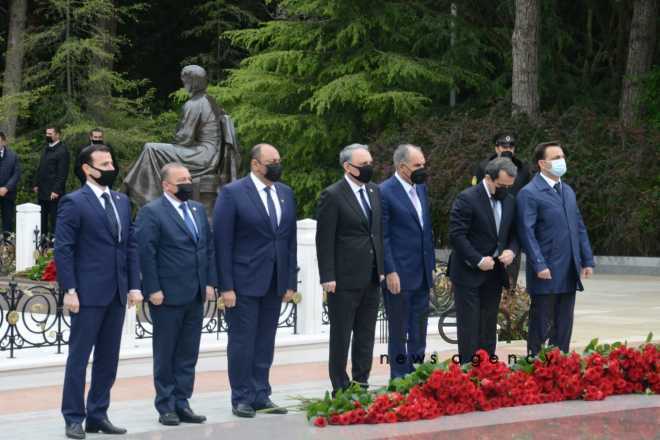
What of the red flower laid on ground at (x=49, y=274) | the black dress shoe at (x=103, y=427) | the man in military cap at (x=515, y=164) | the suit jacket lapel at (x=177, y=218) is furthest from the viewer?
the red flower laid on ground at (x=49, y=274)

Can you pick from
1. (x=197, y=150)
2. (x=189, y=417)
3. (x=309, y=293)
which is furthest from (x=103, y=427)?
(x=197, y=150)

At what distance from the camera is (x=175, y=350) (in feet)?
30.7

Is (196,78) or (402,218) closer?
(402,218)

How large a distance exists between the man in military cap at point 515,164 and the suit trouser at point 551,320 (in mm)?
2032

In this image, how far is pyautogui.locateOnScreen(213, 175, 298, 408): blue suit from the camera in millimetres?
9516

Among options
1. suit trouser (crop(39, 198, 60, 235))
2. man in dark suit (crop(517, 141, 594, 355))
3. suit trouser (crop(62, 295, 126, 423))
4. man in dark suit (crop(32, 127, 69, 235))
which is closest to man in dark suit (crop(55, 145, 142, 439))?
suit trouser (crop(62, 295, 126, 423))

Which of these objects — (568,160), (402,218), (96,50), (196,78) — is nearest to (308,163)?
(96,50)

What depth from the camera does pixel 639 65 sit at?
27.8 meters

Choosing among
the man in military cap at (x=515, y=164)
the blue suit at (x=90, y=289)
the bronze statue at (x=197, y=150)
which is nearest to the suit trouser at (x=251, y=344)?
the blue suit at (x=90, y=289)

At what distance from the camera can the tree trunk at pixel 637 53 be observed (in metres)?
27.3

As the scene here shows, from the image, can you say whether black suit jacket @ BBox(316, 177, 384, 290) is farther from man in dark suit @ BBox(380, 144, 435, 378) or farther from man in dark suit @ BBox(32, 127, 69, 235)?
man in dark suit @ BBox(32, 127, 69, 235)

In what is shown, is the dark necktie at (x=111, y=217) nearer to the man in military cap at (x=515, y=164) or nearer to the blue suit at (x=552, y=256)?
the blue suit at (x=552, y=256)

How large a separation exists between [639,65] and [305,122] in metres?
7.81

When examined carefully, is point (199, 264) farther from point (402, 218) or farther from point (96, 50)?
point (96, 50)
